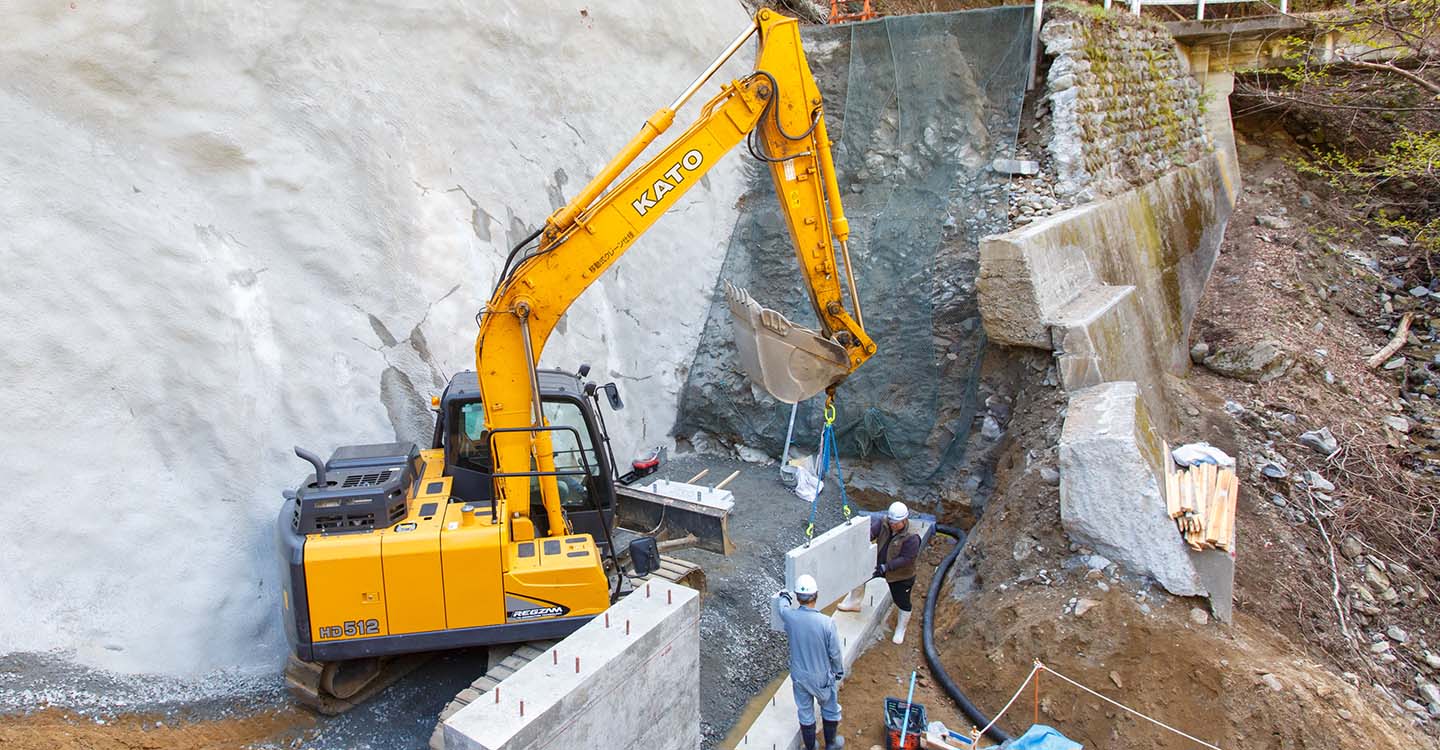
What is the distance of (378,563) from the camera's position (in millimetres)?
4723

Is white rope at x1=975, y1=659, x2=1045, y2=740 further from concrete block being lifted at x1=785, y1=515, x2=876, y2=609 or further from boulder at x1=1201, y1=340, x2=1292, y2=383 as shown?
boulder at x1=1201, y1=340, x2=1292, y2=383

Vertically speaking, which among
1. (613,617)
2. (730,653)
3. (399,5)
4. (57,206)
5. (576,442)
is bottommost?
(730,653)

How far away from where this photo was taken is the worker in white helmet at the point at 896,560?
6539 millimetres

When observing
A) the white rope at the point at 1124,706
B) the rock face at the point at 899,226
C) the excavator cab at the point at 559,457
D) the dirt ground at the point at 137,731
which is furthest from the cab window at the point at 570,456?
the rock face at the point at 899,226

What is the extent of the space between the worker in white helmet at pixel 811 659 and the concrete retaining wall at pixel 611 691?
65 centimetres

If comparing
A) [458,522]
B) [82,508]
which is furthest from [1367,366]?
[82,508]

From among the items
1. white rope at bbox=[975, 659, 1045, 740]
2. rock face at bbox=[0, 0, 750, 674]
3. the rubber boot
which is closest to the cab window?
rock face at bbox=[0, 0, 750, 674]

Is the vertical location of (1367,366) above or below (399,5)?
below

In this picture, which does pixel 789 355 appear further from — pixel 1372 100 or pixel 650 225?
pixel 1372 100

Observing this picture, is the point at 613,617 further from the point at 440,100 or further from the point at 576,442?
the point at 440,100

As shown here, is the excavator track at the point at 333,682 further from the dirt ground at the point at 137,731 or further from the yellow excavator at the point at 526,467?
the dirt ground at the point at 137,731

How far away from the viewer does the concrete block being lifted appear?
573 centimetres

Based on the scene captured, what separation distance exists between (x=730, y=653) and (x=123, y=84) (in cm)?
616

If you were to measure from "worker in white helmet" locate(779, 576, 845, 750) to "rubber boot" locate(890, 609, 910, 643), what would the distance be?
1.59 m
